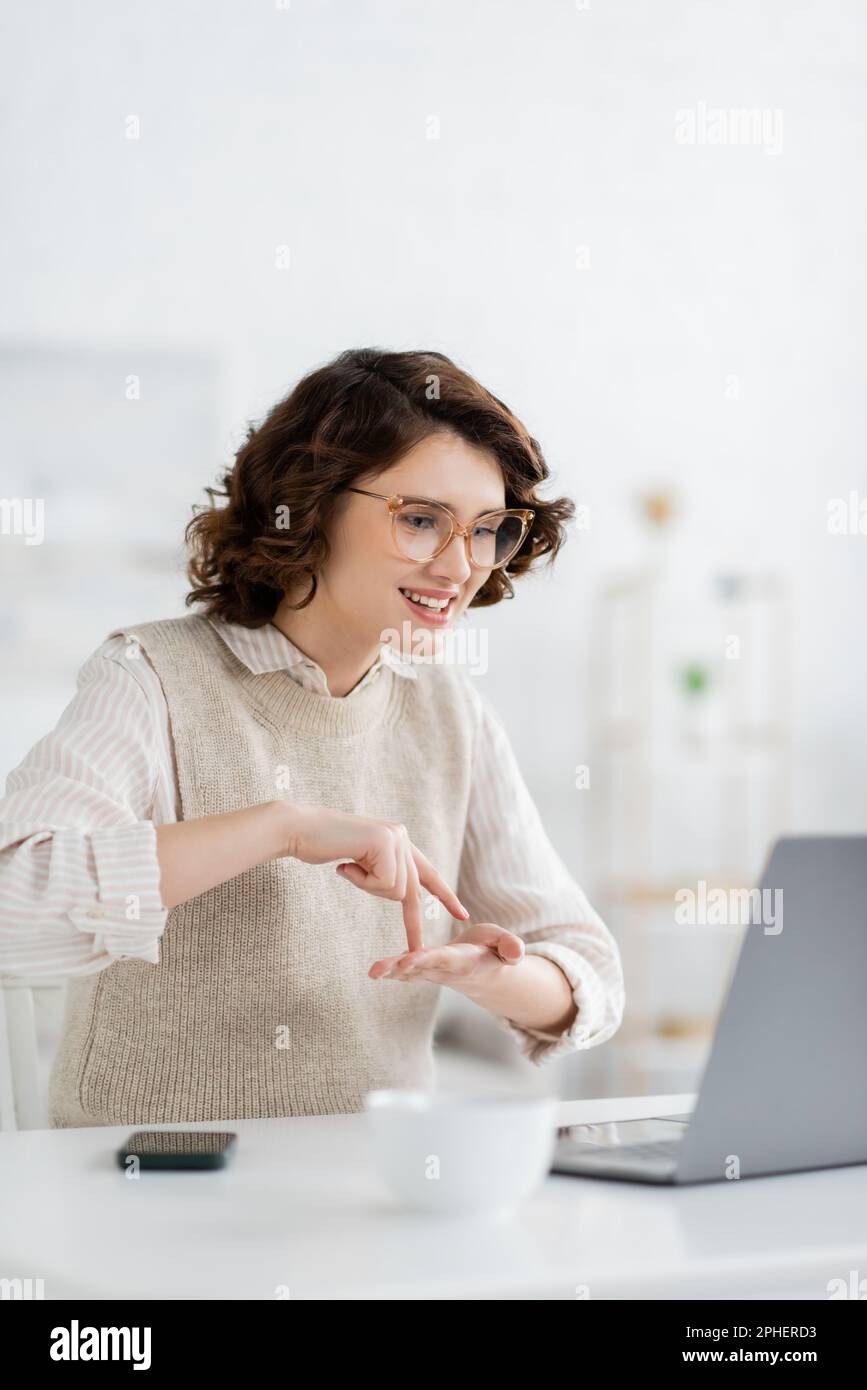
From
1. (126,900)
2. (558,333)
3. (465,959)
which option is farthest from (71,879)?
(558,333)

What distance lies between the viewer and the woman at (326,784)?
1326mm

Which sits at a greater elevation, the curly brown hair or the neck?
the curly brown hair

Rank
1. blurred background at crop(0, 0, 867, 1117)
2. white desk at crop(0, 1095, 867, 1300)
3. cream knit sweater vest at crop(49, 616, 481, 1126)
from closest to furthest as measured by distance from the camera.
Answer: white desk at crop(0, 1095, 867, 1300) → cream knit sweater vest at crop(49, 616, 481, 1126) → blurred background at crop(0, 0, 867, 1117)

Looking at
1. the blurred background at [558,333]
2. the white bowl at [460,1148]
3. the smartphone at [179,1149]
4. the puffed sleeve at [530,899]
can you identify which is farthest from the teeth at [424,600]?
the blurred background at [558,333]

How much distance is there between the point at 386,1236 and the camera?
2.61 feet

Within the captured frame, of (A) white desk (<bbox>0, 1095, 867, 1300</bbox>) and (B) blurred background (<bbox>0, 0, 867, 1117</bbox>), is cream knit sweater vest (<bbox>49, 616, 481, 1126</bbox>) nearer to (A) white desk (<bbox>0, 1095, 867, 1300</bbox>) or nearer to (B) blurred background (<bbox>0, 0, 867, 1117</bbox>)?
(A) white desk (<bbox>0, 1095, 867, 1300</bbox>)

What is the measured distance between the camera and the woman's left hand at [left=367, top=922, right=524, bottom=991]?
115 cm

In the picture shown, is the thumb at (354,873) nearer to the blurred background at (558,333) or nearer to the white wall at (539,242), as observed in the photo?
the blurred background at (558,333)

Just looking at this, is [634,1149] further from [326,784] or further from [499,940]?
[326,784]

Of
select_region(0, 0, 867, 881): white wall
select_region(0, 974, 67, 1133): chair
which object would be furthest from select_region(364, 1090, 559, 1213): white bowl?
select_region(0, 0, 867, 881): white wall

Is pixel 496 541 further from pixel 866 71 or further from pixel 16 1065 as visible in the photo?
pixel 866 71

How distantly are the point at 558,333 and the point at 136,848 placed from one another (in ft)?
9.43

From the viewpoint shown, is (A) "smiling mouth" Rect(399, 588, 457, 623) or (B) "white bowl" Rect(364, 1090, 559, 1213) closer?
(B) "white bowl" Rect(364, 1090, 559, 1213)

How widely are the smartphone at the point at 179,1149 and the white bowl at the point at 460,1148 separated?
0.63 feet
